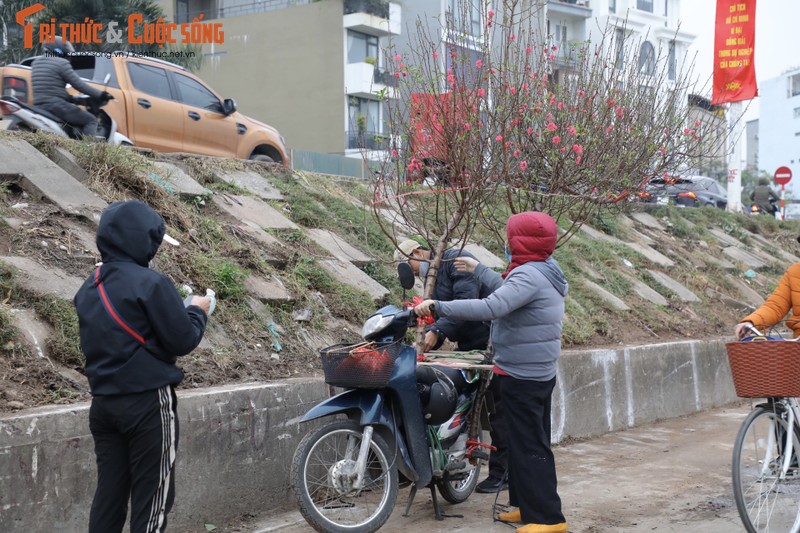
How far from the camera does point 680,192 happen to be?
37.8 ft

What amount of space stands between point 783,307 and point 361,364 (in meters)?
2.61

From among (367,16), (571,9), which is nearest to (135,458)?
(367,16)

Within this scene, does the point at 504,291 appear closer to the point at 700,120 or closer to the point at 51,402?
the point at 51,402

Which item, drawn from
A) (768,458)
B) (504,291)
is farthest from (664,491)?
(504,291)

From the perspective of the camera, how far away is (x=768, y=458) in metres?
5.02

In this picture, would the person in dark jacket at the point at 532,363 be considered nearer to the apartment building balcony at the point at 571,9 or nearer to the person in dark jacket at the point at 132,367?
the person in dark jacket at the point at 132,367

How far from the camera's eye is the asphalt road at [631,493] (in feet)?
18.3

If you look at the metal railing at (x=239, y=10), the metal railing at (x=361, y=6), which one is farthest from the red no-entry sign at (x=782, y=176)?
the metal railing at (x=239, y=10)

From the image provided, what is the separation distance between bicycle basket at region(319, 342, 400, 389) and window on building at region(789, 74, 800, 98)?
282 ft

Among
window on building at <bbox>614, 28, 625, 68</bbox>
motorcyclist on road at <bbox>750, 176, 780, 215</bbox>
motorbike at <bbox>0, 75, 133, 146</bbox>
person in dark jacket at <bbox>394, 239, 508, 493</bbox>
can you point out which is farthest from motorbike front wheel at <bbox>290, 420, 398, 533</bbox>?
motorcyclist on road at <bbox>750, 176, 780, 215</bbox>

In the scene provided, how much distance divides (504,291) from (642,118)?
4.23 m

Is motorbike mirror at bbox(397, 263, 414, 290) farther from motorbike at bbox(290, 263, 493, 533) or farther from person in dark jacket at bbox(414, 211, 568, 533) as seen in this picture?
person in dark jacket at bbox(414, 211, 568, 533)

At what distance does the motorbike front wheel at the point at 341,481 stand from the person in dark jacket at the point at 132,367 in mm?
960

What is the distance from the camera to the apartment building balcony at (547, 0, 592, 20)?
154 feet
